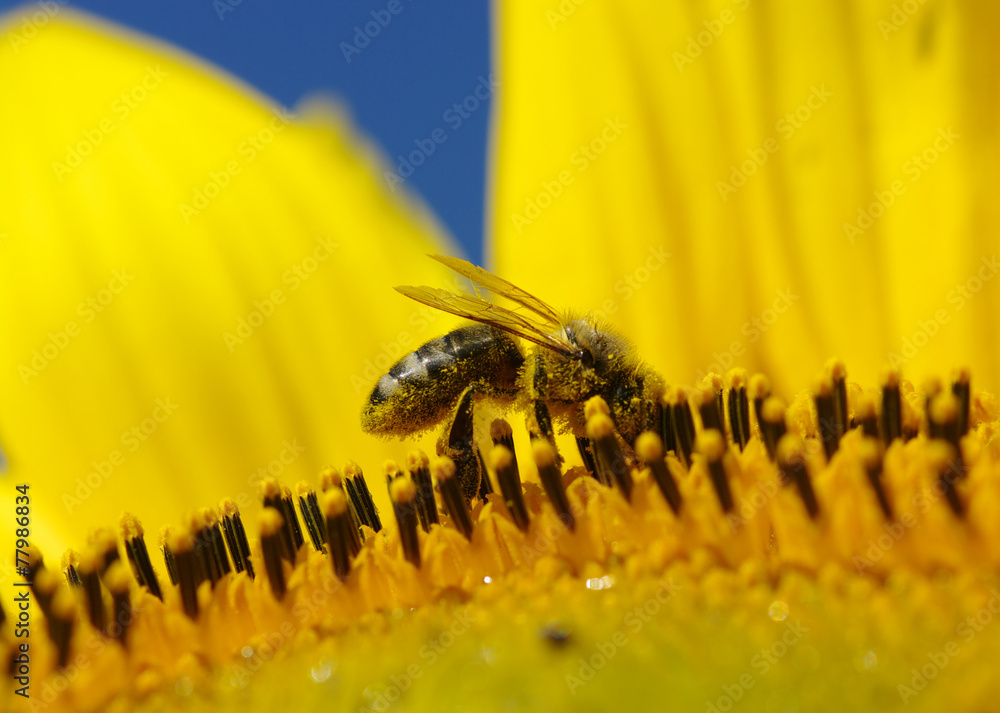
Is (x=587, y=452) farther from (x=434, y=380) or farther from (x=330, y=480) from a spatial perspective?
(x=330, y=480)

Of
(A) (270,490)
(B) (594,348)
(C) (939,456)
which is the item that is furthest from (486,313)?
(C) (939,456)

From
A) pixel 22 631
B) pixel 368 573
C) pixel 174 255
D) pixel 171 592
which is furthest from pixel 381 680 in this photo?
pixel 174 255

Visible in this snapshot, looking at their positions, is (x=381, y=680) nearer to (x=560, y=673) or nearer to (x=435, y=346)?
(x=560, y=673)

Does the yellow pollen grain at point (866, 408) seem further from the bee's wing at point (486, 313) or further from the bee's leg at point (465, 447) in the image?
the bee's leg at point (465, 447)

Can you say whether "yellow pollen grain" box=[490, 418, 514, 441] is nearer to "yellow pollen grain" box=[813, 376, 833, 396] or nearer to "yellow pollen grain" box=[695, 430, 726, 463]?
"yellow pollen grain" box=[695, 430, 726, 463]

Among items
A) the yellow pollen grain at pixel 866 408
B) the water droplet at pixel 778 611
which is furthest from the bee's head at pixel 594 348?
the water droplet at pixel 778 611
